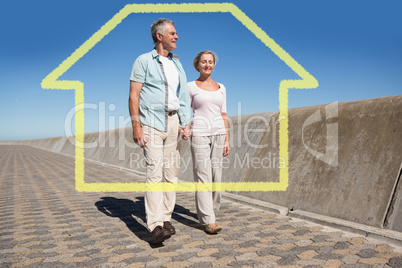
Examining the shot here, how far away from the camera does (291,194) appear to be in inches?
187

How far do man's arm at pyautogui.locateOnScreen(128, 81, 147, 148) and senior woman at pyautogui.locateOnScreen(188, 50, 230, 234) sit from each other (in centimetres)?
78

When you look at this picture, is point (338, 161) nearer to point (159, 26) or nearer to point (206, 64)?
point (206, 64)

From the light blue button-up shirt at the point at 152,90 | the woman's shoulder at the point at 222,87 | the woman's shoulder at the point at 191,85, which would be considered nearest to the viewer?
the light blue button-up shirt at the point at 152,90

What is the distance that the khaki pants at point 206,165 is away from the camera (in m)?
3.82

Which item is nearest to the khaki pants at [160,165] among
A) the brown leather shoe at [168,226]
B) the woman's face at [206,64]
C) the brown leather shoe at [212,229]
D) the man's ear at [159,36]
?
the brown leather shoe at [168,226]

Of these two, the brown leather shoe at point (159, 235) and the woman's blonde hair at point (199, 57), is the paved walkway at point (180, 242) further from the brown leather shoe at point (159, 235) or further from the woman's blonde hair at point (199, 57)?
the woman's blonde hair at point (199, 57)

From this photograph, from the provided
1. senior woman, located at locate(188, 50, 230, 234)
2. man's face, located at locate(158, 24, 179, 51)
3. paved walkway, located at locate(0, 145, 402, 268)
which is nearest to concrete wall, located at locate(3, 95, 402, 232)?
paved walkway, located at locate(0, 145, 402, 268)

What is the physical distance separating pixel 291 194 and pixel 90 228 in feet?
9.41

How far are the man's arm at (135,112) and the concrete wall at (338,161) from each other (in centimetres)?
251

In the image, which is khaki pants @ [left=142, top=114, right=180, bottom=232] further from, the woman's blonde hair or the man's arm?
the woman's blonde hair

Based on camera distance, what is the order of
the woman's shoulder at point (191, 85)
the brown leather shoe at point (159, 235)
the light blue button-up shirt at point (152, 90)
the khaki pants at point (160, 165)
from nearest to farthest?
the brown leather shoe at point (159, 235), the khaki pants at point (160, 165), the light blue button-up shirt at point (152, 90), the woman's shoulder at point (191, 85)

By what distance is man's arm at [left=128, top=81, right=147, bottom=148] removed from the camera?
342 cm

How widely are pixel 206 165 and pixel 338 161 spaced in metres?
1.83

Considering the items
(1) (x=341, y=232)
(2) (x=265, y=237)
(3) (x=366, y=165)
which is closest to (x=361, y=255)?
(1) (x=341, y=232)
